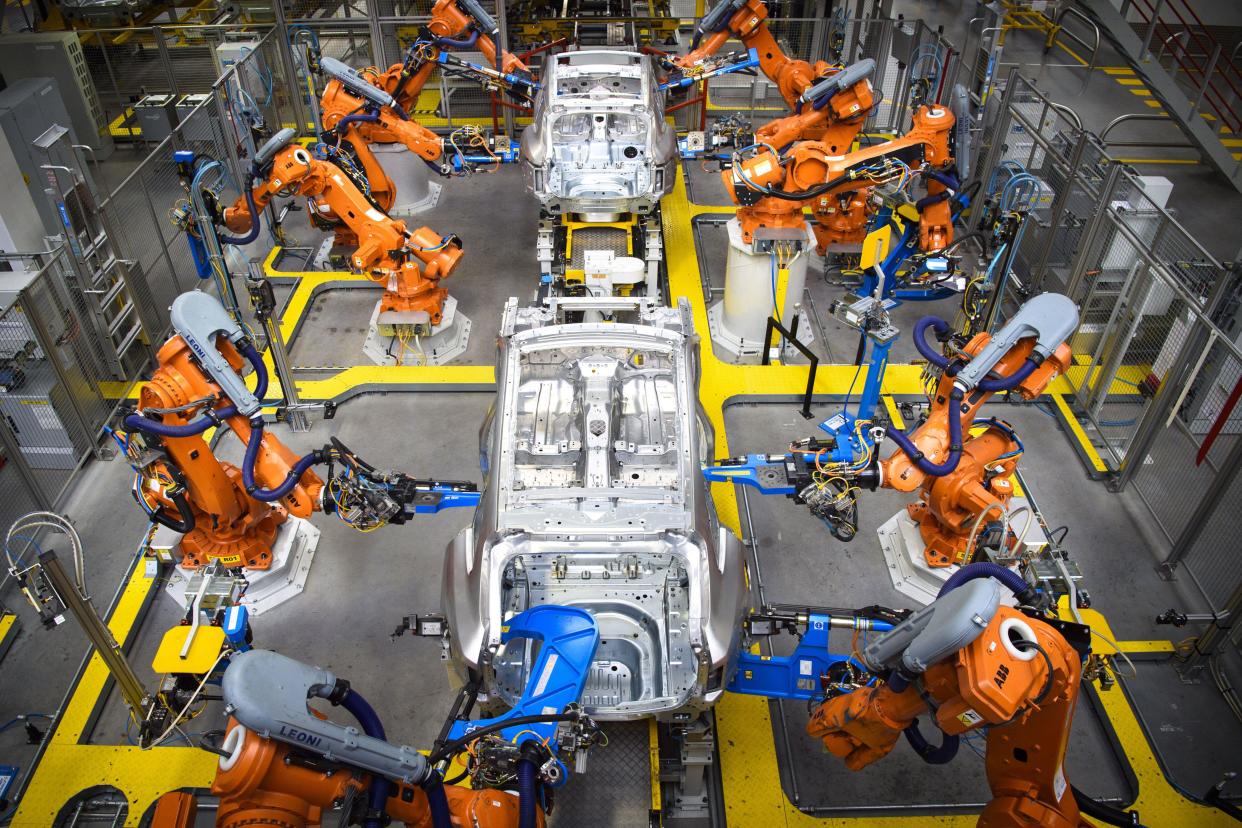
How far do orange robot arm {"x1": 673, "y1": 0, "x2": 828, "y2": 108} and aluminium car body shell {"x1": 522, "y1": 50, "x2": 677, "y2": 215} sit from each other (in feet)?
3.91

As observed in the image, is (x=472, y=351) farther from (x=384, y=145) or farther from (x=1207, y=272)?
(x=1207, y=272)

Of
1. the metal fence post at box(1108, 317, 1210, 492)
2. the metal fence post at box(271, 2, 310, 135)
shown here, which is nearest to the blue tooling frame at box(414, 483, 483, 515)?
the metal fence post at box(1108, 317, 1210, 492)

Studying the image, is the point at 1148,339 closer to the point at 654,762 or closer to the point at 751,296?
the point at 751,296

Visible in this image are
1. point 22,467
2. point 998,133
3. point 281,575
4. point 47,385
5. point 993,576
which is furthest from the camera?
point 998,133

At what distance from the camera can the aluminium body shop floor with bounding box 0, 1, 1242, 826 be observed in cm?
578

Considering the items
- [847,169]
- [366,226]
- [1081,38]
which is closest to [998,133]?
[847,169]

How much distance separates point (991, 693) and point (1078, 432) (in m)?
5.22

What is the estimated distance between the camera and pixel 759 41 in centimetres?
1081

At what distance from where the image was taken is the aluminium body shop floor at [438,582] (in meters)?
5.78

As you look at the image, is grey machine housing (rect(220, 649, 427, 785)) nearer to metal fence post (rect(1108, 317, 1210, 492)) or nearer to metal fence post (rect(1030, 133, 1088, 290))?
metal fence post (rect(1108, 317, 1210, 492))

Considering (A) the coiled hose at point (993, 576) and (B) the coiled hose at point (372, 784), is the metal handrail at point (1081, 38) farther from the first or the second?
(B) the coiled hose at point (372, 784)

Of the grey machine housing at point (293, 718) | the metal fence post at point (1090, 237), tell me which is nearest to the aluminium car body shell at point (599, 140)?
the metal fence post at point (1090, 237)

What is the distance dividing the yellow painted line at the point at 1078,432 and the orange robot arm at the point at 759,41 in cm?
443

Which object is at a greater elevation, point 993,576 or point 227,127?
point 993,576
